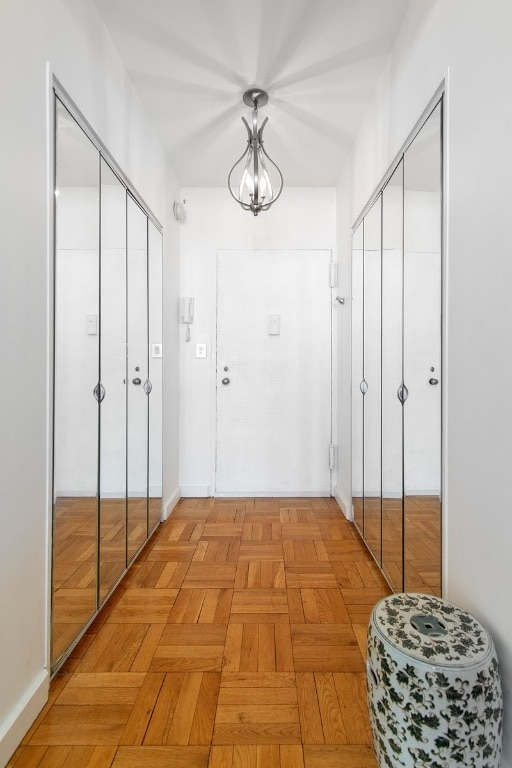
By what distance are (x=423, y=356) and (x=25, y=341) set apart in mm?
1300

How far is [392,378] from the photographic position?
177 cm

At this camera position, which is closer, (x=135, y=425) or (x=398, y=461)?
(x=398, y=461)

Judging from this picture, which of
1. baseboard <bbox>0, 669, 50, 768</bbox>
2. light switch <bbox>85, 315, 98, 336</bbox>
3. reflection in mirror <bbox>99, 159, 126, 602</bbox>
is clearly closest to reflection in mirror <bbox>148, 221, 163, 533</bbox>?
reflection in mirror <bbox>99, 159, 126, 602</bbox>

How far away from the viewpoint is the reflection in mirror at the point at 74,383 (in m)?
1.29

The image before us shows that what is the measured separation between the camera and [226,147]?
99.7 inches

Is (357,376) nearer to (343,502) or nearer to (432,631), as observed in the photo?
(343,502)

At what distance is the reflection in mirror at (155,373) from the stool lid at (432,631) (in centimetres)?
159

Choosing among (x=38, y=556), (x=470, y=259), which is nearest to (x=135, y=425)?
(x=38, y=556)

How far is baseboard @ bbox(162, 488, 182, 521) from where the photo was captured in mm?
2650

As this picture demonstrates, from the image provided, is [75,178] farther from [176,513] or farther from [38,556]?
[176,513]

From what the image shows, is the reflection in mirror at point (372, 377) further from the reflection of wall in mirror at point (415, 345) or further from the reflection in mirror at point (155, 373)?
the reflection in mirror at point (155, 373)

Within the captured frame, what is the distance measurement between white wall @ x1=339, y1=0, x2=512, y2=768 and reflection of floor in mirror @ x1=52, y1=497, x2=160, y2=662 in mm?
1248

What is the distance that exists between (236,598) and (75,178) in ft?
5.93

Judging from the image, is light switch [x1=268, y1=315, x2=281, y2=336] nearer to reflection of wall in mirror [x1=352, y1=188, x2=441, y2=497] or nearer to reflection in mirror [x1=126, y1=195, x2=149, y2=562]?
reflection in mirror [x1=126, y1=195, x2=149, y2=562]
